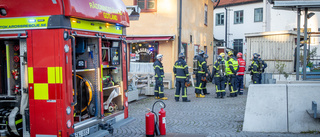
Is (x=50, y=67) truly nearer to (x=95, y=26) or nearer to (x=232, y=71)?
(x=95, y=26)

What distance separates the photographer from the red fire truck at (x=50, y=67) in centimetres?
529

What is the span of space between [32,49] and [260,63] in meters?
11.3

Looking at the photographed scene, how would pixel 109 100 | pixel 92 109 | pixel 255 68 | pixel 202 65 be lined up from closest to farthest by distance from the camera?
pixel 92 109
pixel 109 100
pixel 202 65
pixel 255 68

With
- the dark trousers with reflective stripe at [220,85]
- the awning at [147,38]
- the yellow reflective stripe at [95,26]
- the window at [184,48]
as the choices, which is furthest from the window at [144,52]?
the yellow reflective stripe at [95,26]

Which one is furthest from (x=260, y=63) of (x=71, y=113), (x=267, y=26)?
(x=267, y=26)

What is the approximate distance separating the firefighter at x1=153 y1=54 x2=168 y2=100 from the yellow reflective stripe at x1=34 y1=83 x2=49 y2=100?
7.58 m

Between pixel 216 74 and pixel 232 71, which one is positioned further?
pixel 232 71

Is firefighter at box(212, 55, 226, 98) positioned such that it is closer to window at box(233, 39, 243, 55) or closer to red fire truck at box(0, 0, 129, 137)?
red fire truck at box(0, 0, 129, 137)

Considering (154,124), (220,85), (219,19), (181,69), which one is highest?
(219,19)

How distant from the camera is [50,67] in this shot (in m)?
5.28

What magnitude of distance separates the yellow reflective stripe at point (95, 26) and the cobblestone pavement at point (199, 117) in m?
2.39

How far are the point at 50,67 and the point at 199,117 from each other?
538 cm

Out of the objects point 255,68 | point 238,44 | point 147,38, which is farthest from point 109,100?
point 238,44

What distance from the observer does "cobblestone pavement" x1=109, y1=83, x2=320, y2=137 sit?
7824mm
